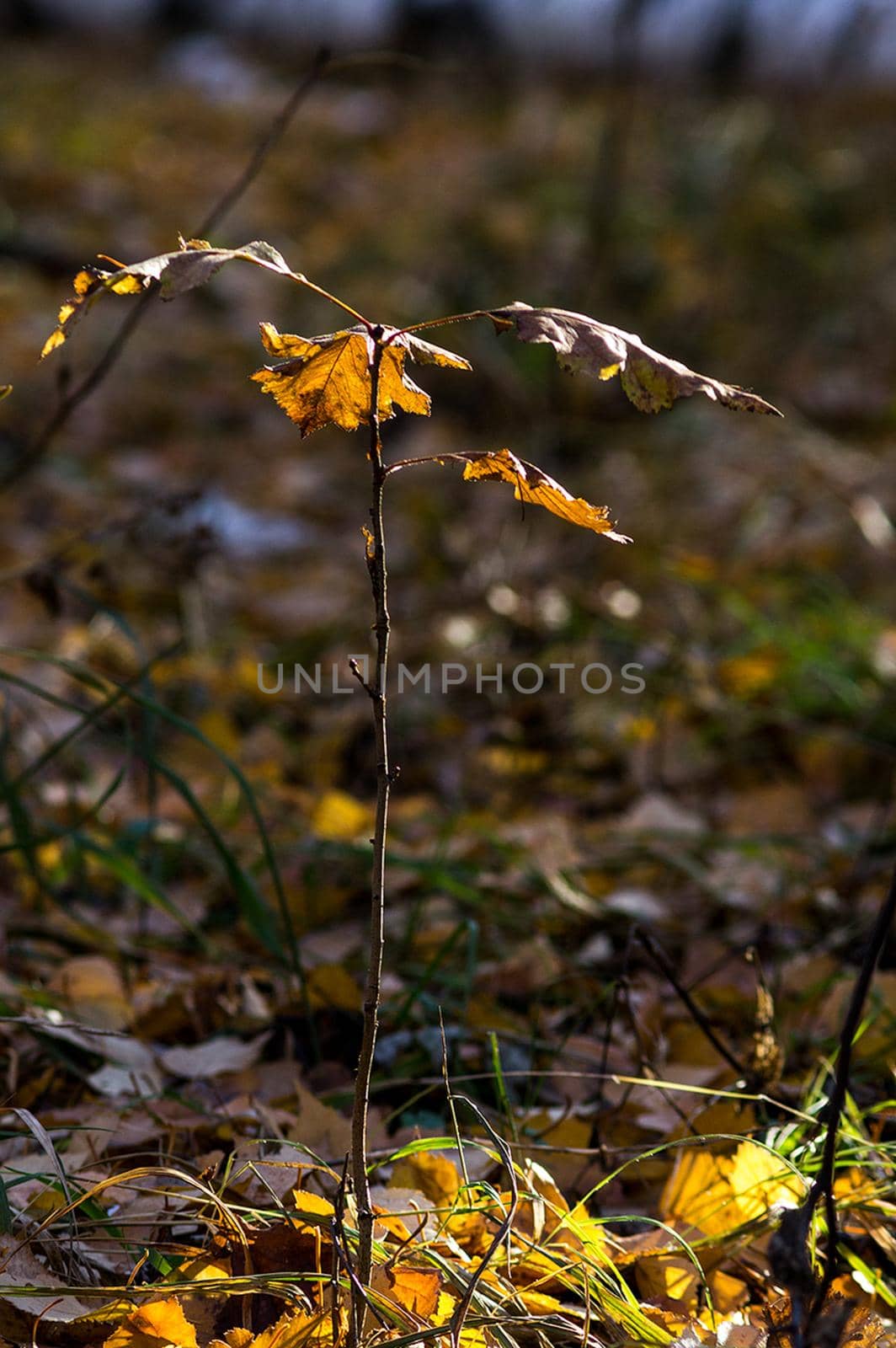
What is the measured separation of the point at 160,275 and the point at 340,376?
0.38 feet

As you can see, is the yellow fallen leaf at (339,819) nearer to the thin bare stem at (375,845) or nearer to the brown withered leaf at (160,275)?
the thin bare stem at (375,845)

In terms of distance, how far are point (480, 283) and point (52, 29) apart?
25.0ft

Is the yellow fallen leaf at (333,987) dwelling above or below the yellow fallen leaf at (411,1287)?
above

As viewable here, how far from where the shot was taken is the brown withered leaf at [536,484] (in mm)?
663

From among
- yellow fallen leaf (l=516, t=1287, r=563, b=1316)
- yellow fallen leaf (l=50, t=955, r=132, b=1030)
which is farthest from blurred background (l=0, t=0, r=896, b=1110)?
A: yellow fallen leaf (l=516, t=1287, r=563, b=1316)

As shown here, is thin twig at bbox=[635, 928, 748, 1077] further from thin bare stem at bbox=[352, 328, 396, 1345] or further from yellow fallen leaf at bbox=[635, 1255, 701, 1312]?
thin bare stem at bbox=[352, 328, 396, 1345]

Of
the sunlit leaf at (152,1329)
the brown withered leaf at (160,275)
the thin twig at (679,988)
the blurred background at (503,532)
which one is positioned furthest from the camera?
the blurred background at (503,532)

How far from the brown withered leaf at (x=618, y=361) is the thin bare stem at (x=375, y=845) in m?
0.08

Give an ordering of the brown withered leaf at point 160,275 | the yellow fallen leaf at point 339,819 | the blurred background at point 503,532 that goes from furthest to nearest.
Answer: the yellow fallen leaf at point 339,819 → the blurred background at point 503,532 → the brown withered leaf at point 160,275

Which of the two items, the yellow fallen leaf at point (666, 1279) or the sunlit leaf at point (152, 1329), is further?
the yellow fallen leaf at point (666, 1279)

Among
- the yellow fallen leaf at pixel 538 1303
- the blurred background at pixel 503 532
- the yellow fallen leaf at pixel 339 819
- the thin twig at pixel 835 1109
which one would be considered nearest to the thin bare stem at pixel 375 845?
the yellow fallen leaf at pixel 538 1303

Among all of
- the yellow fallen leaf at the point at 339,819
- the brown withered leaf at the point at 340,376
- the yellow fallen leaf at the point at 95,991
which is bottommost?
the yellow fallen leaf at the point at 95,991

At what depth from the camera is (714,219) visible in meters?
4.36

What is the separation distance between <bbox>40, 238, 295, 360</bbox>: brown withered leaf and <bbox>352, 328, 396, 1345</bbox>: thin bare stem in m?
0.08
